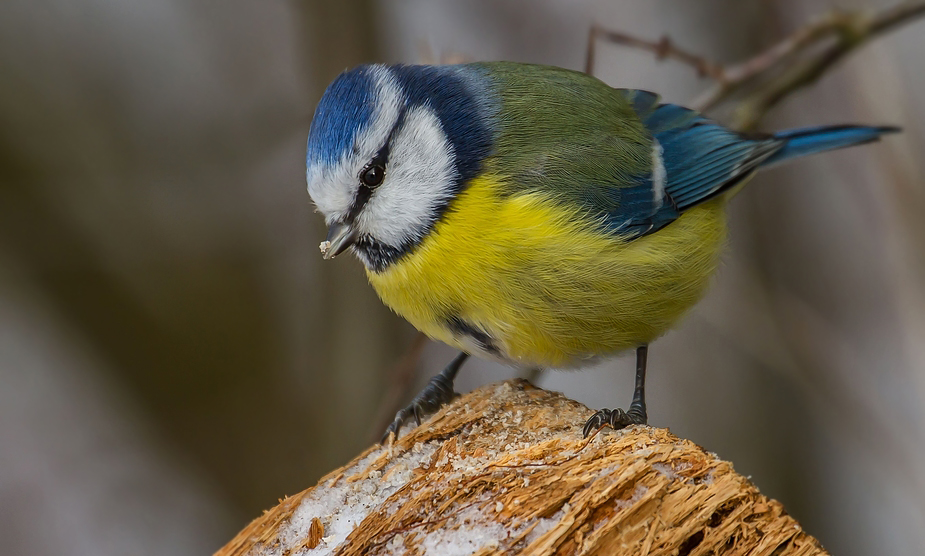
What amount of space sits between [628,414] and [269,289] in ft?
6.65

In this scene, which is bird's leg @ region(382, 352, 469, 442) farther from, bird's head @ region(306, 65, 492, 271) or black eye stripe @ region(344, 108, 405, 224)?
black eye stripe @ region(344, 108, 405, 224)

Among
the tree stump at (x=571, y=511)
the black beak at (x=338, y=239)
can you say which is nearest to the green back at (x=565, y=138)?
the black beak at (x=338, y=239)

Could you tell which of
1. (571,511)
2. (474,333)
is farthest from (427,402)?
(571,511)

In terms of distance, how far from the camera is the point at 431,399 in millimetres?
2143

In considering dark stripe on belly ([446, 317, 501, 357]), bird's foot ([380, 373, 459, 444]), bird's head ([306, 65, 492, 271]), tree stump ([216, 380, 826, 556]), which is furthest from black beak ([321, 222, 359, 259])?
tree stump ([216, 380, 826, 556])

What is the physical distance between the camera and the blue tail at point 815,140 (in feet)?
8.13

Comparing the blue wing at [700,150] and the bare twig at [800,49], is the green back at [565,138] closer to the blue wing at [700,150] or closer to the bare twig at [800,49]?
the blue wing at [700,150]

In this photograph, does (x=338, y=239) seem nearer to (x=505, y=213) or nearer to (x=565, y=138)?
(x=505, y=213)

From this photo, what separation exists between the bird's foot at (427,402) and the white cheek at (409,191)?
401mm

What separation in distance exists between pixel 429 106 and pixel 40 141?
1.77 m

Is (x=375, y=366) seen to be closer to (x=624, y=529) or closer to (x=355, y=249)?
(x=355, y=249)

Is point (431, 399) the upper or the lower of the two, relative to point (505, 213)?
lower

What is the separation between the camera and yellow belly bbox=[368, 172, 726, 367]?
189cm

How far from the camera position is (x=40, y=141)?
123 inches
